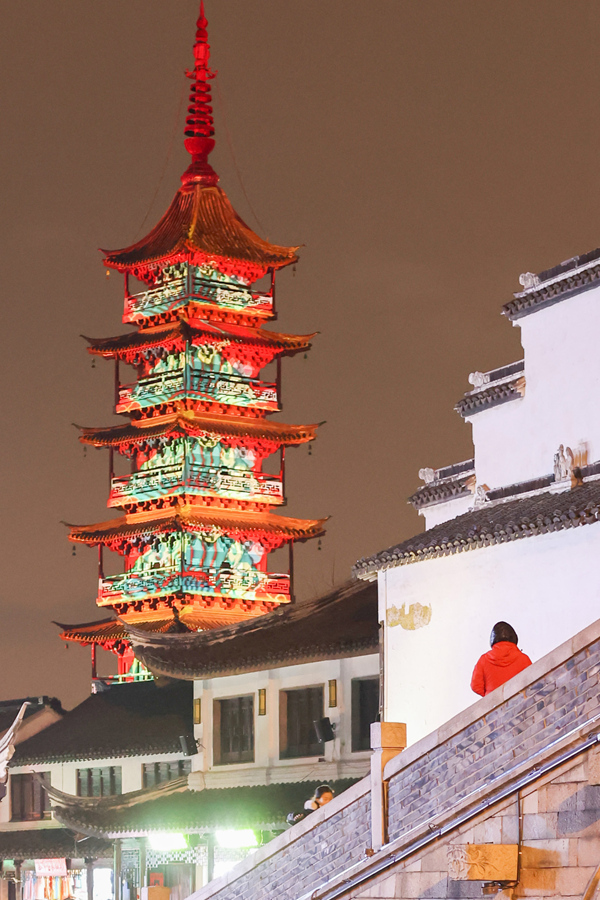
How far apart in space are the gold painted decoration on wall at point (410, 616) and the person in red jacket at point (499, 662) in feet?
26.9

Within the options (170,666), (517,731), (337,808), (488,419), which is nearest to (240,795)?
(170,666)

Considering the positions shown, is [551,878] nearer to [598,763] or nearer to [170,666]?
[598,763]

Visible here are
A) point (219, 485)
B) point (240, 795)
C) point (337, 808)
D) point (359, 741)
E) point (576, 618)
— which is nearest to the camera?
point (337, 808)

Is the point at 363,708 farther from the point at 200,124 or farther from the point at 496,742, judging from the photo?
the point at 200,124

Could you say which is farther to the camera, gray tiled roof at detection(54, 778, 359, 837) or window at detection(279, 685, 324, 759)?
window at detection(279, 685, 324, 759)

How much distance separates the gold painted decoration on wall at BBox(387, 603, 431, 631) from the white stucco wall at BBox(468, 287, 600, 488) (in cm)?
296

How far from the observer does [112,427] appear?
52.3 m

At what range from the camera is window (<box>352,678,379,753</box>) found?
27672 mm

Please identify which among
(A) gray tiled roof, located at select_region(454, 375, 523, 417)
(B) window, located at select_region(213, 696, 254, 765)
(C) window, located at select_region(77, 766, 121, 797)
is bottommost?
(C) window, located at select_region(77, 766, 121, 797)

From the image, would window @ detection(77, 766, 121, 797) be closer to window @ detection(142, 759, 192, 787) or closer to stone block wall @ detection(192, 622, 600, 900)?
window @ detection(142, 759, 192, 787)

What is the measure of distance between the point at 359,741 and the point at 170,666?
18.9 feet

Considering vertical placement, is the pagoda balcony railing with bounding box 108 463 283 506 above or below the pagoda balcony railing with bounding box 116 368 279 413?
below

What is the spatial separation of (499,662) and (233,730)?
59.5 ft

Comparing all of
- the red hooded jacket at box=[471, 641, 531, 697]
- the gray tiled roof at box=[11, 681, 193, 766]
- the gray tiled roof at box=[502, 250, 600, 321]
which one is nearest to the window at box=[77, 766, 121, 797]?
the gray tiled roof at box=[11, 681, 193, 766]
